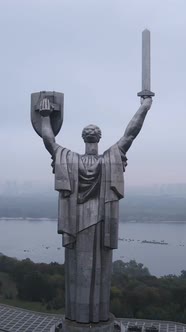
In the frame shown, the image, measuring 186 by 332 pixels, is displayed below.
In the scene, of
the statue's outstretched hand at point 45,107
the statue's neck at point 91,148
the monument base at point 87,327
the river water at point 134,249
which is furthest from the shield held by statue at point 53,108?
the river water at point 134,249

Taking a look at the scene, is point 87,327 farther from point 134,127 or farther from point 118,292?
point 118,292

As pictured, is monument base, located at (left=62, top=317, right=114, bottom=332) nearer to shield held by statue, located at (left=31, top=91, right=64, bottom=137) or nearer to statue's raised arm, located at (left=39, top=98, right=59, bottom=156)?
statue's raised arm, located at (left=39, top=98, right=59, bottom=156)

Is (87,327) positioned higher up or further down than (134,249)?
higher up

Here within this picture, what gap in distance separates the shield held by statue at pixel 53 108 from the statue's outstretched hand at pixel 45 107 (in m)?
0.09

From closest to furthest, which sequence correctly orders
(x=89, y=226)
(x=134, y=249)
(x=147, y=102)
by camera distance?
(x=89, y=226), (x=147, y=102), (x=134, y=249)

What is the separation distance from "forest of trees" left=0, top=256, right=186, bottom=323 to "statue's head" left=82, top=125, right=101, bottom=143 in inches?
510

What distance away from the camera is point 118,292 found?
2017 centimetres

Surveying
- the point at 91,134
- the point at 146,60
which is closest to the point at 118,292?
the point at 91,134

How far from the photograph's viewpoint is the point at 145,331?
15.6 m

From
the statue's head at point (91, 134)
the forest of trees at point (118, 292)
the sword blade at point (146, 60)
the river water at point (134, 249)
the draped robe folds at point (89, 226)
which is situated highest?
the sword blade at point (146, 60)

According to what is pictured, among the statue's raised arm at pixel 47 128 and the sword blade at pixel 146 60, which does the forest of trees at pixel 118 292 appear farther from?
the sword blade at pixel 146 60

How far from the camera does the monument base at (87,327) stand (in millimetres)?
6637

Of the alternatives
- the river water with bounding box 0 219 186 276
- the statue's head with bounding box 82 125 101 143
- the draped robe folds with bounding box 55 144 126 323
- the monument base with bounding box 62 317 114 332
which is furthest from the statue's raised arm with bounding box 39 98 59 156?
the river water with bounding box 0 219 186 276

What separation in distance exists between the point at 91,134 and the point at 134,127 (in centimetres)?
70
